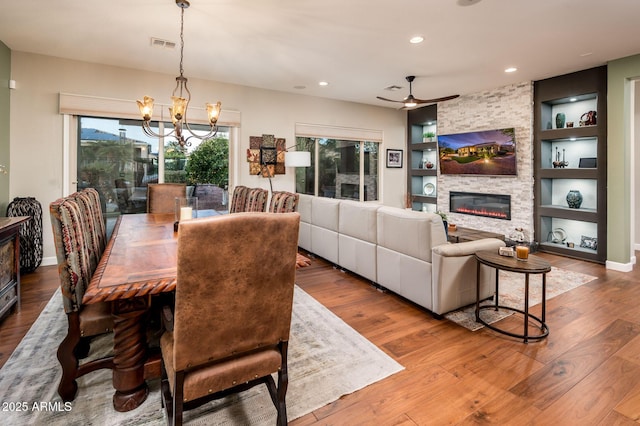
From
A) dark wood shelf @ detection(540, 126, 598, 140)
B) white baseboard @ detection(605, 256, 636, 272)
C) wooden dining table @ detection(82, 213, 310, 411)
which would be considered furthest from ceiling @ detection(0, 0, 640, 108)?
white baseboard @ detection(605, 256, 636, 272)

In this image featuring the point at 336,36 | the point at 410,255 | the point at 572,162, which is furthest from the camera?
the point at 572,162

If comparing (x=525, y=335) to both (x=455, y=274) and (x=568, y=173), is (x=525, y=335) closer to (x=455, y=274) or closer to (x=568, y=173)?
(x=455, y=274)

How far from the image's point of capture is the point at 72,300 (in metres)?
1.65

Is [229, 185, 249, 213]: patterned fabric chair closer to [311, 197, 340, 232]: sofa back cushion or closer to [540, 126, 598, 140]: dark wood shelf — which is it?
[311, 197, 340, 232]: sofa back cushion

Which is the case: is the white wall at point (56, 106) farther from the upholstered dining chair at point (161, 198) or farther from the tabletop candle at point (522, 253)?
the tabletop candle at point (522, 253)

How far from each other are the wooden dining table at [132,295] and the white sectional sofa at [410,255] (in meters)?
1.39

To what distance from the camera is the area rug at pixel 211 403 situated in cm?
163

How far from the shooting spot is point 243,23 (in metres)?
3.24

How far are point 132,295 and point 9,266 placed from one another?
89.4 inches

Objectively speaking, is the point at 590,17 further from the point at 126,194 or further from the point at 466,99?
the point at 126,194

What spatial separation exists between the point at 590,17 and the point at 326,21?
8.37ft

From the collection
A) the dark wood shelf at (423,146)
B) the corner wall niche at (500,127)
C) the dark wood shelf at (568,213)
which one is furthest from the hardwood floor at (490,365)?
the dark wood shelf at (423,146)

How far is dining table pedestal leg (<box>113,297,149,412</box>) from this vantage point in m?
1.60

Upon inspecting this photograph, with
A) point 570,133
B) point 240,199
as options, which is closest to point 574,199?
point 570,133
